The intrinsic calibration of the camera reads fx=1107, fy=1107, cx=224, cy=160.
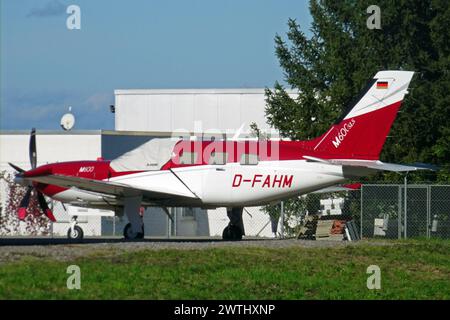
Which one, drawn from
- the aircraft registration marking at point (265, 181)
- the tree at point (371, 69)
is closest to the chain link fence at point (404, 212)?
the tree at point (371, 69)

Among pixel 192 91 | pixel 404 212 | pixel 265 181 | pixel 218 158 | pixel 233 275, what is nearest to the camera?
pixel 233 275

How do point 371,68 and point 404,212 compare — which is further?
point 371,68

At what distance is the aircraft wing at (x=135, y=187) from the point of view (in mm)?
29016

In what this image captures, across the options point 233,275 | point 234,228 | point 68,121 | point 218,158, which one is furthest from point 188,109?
point 233,275

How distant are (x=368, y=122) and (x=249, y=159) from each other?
3.68 meters

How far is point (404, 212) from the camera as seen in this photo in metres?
34.5

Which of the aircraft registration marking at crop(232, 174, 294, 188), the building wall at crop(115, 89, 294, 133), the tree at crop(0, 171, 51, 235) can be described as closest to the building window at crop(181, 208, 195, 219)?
the tree at crop(0, 171, 51, 235)

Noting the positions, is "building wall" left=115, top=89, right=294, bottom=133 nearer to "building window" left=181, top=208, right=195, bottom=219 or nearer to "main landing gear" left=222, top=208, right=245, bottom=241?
"building window" left=181, top=208, right=195, bottom=219

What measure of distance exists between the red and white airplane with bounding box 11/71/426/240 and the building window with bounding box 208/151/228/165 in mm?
27

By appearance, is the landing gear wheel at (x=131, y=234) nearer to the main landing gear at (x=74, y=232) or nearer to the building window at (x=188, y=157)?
the building window at (x=188, y=157)

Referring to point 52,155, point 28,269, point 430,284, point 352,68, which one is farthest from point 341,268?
point 52,155

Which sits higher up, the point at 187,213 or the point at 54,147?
the point at 54,147

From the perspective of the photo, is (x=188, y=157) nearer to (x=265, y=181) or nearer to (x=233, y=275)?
(x=265, y=181)

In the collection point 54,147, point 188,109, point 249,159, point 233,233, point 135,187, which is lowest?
point 233,233
